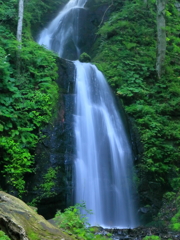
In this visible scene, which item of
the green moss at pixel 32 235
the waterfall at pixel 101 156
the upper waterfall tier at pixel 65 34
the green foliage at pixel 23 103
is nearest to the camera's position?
the green moss at pixel 32 235

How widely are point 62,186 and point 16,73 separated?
4.99m

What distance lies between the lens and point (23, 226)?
3387 millimetres

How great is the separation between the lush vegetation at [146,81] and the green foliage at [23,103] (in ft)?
12.0

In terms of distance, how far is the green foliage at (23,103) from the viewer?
7727 mm

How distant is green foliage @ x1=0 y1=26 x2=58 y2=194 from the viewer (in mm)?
7727

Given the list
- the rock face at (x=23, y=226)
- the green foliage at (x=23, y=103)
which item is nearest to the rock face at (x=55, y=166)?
the green foliage at (x=23, y=103)

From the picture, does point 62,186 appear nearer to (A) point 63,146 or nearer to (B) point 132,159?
(A) point 63,146

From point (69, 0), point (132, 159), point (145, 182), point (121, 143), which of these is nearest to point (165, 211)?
point (145, 182)

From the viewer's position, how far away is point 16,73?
10.3 m

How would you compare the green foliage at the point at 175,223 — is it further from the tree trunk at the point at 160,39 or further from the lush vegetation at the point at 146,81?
the tree trunk at the point at 160,39

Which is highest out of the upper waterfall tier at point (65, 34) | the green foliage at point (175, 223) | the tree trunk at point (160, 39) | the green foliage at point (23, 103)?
the upper waterfall tier at point (65, 34)

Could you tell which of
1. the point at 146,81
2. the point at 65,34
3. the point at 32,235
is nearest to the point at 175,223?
the point at 32,235

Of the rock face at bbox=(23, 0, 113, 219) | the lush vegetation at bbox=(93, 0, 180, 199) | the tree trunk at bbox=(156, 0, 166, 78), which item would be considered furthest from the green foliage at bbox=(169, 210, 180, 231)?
the tree trunk at bbox=(156, 0, 166, 78)

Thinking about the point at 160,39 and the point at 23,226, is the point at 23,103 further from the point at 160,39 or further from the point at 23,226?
the point at 160,39
